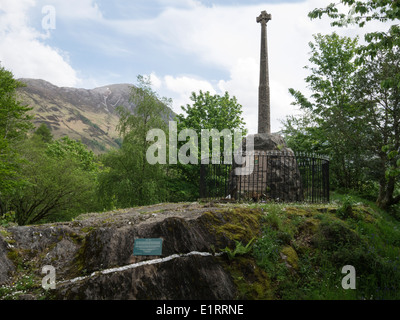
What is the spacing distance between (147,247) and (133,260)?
0.33 meters

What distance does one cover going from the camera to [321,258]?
19.0 ft

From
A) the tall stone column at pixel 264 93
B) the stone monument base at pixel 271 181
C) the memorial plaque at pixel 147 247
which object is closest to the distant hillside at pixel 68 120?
the tall stone column at pixel 264 93

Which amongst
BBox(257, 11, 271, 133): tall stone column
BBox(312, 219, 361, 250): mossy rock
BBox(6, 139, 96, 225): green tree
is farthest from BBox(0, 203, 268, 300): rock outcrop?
BBox(6, 139, 96, 225): green tree

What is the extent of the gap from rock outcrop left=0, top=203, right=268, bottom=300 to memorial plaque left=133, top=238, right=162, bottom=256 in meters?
0.09

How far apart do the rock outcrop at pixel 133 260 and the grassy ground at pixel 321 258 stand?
39 cm

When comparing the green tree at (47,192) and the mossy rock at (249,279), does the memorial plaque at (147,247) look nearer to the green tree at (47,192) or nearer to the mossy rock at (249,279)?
the mossy rock at (249,279)

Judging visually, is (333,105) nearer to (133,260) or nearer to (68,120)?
(133,260)

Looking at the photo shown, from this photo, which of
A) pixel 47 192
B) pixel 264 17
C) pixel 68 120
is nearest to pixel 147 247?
pixel 264 17

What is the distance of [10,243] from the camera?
5.68 meters

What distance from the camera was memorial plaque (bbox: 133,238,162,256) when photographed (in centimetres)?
507

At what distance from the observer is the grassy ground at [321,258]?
5.07 metres

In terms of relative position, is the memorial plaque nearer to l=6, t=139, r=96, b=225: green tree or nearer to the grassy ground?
the grassy ground
